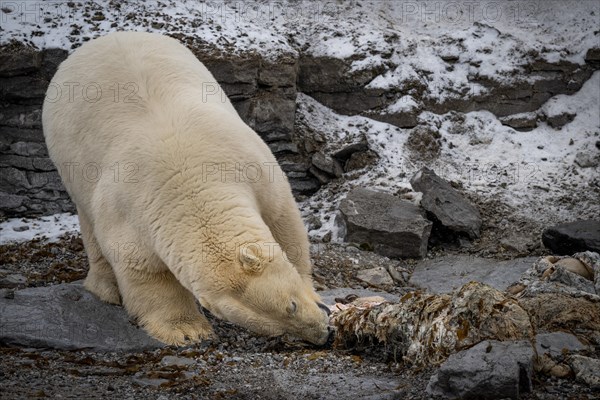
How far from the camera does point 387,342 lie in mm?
5984

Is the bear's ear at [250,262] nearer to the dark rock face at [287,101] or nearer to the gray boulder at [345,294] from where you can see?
the gray boulder at [345,294]

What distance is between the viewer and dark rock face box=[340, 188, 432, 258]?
33.8 feet

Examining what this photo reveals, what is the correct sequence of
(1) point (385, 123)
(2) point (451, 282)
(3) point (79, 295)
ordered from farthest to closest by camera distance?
(1) point (385, 123), (2) point (451, 282), (3) point (79, 295)

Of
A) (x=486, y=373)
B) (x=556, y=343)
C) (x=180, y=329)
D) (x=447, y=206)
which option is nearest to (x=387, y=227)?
(x=447, y=206)

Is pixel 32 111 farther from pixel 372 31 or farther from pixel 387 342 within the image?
pixel 387 342

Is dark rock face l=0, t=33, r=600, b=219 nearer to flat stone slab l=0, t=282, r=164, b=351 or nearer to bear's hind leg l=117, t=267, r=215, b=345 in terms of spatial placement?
flat stone slab l=0, t=282, r=164, b=351

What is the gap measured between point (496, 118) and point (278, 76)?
3.86m

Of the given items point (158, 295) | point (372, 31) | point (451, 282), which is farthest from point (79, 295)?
point (372, 31)

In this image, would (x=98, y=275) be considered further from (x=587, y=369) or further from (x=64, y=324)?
(x=587, y=369)

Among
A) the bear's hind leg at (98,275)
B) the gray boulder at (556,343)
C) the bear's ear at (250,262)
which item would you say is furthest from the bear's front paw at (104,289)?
the gray boulder at (556,343)

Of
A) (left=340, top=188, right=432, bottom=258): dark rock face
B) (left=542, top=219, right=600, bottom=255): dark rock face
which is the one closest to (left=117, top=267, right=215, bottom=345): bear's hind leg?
(left=340, top=188, right=432, bottom=258): dark rock face

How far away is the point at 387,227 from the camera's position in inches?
406

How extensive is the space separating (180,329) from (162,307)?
0.26 m

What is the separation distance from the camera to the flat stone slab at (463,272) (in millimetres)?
9227
